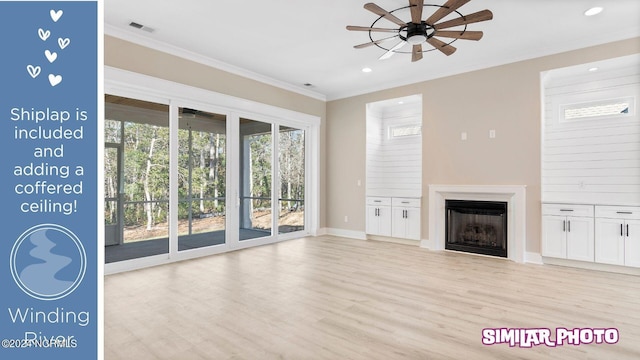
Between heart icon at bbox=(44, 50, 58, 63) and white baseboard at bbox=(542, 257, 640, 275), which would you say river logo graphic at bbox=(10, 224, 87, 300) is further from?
white baseboard at bbox=(542, 257, 640, 275)

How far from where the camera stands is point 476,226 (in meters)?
5.39

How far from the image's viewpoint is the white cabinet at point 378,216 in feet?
20.7

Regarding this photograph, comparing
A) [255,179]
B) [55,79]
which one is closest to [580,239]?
[255,179]

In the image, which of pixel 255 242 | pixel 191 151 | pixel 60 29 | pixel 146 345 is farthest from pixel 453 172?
pixel 60 29

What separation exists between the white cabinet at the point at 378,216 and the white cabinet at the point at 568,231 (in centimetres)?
250

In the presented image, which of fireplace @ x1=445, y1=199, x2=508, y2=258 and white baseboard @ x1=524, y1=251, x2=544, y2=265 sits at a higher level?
fireplace @ x1=445, y1=199, x2=508, y2=258

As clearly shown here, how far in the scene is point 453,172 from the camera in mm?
5547

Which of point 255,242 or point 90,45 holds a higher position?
point 90,45

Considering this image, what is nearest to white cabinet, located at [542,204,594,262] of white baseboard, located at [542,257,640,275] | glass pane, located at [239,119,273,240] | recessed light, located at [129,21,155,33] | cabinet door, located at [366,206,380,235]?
white baseboard, located at [542,257,640,275]

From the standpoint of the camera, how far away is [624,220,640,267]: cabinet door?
13.3ft

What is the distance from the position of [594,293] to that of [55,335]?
4.55 metres

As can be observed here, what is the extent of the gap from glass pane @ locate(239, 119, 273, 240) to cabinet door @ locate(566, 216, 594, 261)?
470 centimetres

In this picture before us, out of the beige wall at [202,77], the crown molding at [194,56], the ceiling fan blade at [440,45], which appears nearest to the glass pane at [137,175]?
the beige wall at [202,77]

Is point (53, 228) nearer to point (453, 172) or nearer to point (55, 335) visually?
point (55, 335)
